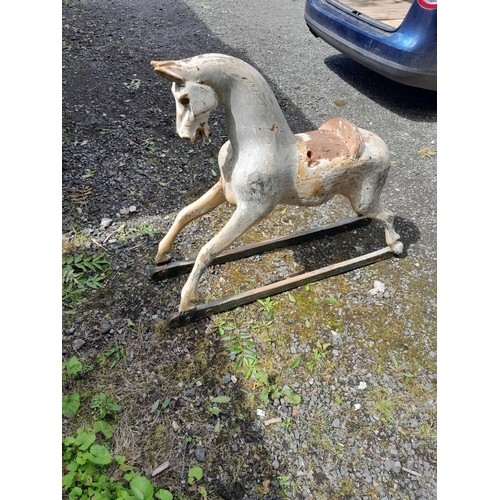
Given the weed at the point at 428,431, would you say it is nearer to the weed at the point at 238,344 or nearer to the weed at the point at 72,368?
the weed at the point at 238,344

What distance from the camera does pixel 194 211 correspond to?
2215 mm

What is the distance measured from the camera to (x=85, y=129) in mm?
3549

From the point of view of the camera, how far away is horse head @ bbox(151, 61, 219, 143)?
1535 millimetres

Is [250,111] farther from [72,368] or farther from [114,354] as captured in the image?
[72,368]

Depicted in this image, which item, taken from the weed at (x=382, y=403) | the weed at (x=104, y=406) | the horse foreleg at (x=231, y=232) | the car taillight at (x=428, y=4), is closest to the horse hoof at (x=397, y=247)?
the weed at (x=382, y=403)

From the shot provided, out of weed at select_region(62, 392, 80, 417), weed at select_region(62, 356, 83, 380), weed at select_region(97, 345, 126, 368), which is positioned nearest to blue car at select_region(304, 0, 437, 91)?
weed at select_region(97, 345, 126, 368)

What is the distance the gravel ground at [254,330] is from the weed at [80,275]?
5 centimetres

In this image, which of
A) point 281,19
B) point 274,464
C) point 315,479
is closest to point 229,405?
point 274,464

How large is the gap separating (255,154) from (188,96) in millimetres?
382

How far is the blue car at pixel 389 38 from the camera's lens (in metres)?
3.60

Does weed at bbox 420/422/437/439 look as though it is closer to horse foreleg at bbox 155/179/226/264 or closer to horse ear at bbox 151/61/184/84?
horse foreleg at bbox 155/179/226/264

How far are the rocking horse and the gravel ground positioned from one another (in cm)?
28

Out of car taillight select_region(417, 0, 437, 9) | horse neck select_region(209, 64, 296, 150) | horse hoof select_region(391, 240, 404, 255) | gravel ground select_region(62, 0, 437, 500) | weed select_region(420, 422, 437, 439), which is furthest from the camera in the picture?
car taillight select_region(417, 0, 437, 9)

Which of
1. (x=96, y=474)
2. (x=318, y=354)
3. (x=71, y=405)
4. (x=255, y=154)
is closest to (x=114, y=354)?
(x=71, y=405)
